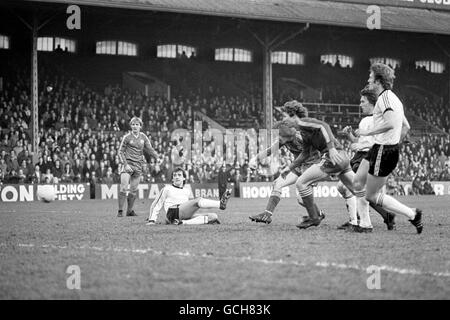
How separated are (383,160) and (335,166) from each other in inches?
60.9

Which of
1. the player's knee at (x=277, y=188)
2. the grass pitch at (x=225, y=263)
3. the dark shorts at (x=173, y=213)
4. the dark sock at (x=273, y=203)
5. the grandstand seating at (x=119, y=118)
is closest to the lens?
the grass pitch at (x=225, y=263)

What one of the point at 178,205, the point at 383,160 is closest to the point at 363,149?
the point at 383,160

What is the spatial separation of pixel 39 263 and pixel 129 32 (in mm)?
37220

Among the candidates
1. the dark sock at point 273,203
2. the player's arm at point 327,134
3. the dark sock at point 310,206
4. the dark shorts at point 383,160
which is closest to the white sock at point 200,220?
the dark sock at point 273,203

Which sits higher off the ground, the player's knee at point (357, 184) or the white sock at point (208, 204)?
the player's knee at point (357, 184)

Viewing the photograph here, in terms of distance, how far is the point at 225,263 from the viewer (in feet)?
24.1

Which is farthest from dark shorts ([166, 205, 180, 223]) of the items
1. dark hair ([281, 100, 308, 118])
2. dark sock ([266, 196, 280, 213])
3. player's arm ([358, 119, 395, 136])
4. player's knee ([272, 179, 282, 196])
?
player's arm ([358, 119, 395, 136])

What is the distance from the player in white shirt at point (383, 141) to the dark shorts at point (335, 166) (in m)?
0.90

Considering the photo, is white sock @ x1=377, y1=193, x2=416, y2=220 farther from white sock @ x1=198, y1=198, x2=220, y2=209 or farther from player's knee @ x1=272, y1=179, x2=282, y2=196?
white sock @ x1=198, y1=198, x2=220, y2=209

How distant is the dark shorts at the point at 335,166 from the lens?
37.7 ft

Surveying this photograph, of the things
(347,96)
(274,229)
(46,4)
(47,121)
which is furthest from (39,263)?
(347,96)

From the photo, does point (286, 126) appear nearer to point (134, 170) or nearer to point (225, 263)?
point (225, 263)

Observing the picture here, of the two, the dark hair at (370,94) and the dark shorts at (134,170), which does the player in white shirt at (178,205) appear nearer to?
the dark hair at (370,94)

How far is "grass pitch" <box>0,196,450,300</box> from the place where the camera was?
5.91m
